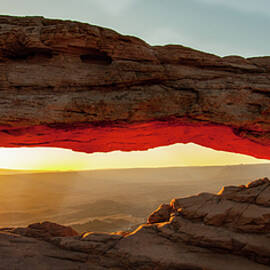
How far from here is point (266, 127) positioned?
9.04m

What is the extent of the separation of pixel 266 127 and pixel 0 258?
11807mm

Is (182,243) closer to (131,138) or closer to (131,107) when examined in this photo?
(131,138)

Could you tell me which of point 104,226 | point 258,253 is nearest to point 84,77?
point 258,253

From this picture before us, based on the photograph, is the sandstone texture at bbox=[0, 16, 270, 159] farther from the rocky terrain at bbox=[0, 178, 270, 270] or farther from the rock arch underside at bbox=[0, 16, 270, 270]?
the rocky terrain at bbox=[0, 178, 270, 270]

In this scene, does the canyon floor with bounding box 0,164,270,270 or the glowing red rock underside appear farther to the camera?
the glowing red rock underside

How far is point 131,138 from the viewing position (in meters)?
10.6

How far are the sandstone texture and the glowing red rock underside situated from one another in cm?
12

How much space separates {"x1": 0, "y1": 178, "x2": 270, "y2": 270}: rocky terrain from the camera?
6.18 meters

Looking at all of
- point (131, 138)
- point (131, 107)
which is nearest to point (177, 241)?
point (131, 138)

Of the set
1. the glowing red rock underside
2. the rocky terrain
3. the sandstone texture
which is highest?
the sandstone texture

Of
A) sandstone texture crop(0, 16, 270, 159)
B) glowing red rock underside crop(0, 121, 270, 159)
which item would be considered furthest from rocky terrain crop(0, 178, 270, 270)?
sandstone texture crop(0, 16, 270, 159)

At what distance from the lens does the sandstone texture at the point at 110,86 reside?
8.09 m

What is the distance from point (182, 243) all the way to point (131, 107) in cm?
571

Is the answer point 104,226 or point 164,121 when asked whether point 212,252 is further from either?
point 104,226
